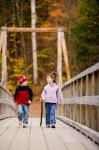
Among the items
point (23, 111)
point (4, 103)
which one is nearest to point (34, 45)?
point (4, 103)

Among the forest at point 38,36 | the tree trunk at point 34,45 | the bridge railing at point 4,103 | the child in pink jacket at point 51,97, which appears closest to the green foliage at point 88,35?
the forest at point 38,36

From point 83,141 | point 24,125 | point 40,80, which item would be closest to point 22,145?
point 83,141

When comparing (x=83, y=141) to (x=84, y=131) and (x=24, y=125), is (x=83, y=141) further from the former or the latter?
(x=24, y=125)

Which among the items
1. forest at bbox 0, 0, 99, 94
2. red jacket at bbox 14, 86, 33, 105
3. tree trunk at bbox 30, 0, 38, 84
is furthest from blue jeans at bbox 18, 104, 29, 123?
tree trunk at bbox 30, 0, 38, 84

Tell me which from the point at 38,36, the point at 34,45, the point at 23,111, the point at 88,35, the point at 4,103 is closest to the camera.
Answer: the point at 23,111

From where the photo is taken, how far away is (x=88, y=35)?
28.9m

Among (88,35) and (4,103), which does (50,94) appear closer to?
(4,103)

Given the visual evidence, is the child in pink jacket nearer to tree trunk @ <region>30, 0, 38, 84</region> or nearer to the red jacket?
the red jacket

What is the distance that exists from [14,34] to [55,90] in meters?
29.8

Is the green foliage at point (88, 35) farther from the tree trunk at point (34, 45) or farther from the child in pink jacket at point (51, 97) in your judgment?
the child in pink jacket at point (51, 97)

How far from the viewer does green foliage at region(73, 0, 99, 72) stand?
28.9 meters

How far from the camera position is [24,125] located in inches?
496

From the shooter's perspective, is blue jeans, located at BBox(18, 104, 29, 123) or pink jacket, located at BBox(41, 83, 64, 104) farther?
blue jeans, located at BBox(18, 104, 29, 123)

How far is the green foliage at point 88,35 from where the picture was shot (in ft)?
94.9
